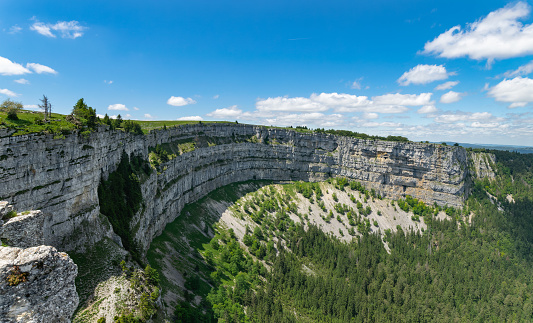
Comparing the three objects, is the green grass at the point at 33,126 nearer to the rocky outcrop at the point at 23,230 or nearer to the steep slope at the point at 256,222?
the rocky outcrop at the point at 23,230

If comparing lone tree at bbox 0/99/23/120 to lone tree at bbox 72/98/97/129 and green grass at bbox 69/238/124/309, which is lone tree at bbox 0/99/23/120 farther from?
green grass at bbox 69/238/124/309

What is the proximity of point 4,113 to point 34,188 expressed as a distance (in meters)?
11.6

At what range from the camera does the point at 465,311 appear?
3108 inches

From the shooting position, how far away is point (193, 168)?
96.0 meters

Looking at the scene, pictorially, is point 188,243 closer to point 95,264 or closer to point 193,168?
point 193,168

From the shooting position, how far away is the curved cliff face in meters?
28.8

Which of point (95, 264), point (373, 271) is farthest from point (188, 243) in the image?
point (373, 271)

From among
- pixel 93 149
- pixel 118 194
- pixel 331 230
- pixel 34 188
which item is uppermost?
pixel 93 149

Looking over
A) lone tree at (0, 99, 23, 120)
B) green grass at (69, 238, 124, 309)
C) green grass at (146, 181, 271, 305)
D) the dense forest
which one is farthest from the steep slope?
lone tree at (0, 99, 23, 120)

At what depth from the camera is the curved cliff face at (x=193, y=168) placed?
28844 mm

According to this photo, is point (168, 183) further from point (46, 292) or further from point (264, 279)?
point (46, 292)

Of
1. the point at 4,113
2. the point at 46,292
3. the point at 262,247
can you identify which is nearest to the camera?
the point at 46,292

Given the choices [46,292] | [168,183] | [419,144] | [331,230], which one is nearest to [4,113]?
[46,292]

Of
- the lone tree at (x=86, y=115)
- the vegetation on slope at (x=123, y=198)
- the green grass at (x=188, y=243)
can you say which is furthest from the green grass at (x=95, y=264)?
the green grass at (x=188, y=243)
